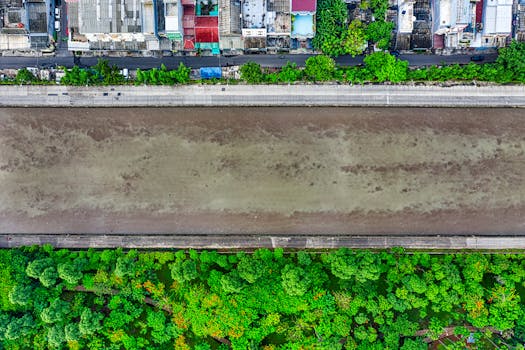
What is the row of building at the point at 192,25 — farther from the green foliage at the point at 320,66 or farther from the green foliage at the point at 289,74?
the green foliage at the point at 320,66

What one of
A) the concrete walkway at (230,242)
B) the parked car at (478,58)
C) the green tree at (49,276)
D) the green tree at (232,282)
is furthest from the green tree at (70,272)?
the parked car at (478,58)

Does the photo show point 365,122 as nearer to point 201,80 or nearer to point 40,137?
point 201,80

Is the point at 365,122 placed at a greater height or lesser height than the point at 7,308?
greater

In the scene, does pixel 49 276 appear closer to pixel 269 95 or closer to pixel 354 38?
pixel 269 95

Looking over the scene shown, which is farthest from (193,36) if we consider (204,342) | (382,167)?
(204,342)

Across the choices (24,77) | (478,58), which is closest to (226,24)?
(24,77)

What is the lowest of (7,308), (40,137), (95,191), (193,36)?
(7,308)
